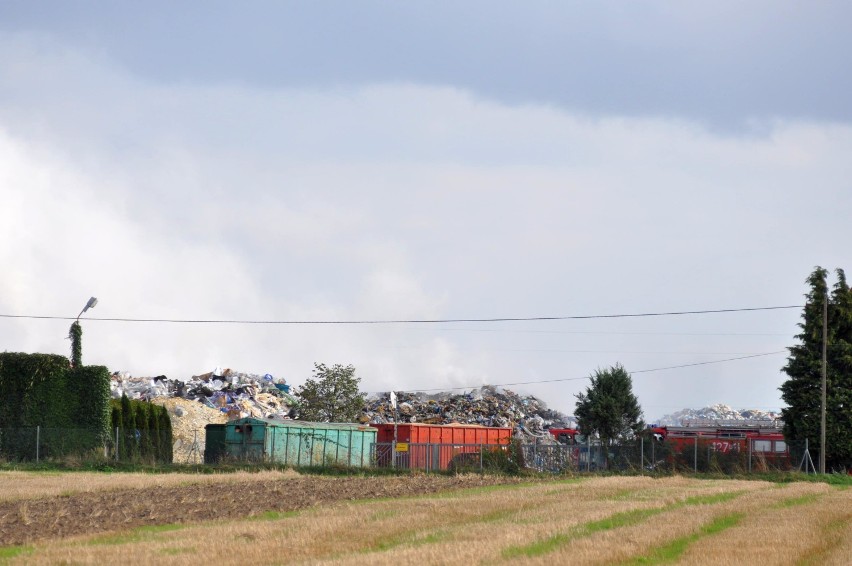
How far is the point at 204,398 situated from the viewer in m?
68.6

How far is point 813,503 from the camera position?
29.6 metres

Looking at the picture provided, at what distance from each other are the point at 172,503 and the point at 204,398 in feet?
141

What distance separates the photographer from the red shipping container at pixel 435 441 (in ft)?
167

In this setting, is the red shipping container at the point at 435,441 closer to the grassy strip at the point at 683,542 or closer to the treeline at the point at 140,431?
the treeline at the point at 140,431

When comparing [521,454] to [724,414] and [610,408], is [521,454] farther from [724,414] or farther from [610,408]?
[724,414]

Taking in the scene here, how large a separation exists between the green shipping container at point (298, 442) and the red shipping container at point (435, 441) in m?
1.51

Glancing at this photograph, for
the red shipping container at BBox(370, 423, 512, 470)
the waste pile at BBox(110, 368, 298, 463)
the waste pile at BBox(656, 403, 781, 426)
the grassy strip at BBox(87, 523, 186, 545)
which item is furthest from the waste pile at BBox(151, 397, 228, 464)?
the waste pile at BBox(656, 403, 781, 426)

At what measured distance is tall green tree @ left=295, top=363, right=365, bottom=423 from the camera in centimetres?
6944

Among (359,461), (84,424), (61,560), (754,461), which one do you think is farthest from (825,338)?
(61,560)

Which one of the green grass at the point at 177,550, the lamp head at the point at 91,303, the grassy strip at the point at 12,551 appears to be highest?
the lamp head at the point at 91,303

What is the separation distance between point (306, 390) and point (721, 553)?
53818mm

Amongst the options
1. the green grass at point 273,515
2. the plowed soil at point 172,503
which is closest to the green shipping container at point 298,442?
the plowed soil at point 172,503

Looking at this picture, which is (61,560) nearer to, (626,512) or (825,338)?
(626,512)

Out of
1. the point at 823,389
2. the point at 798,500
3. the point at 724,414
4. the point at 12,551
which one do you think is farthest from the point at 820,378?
the point at 724,414
